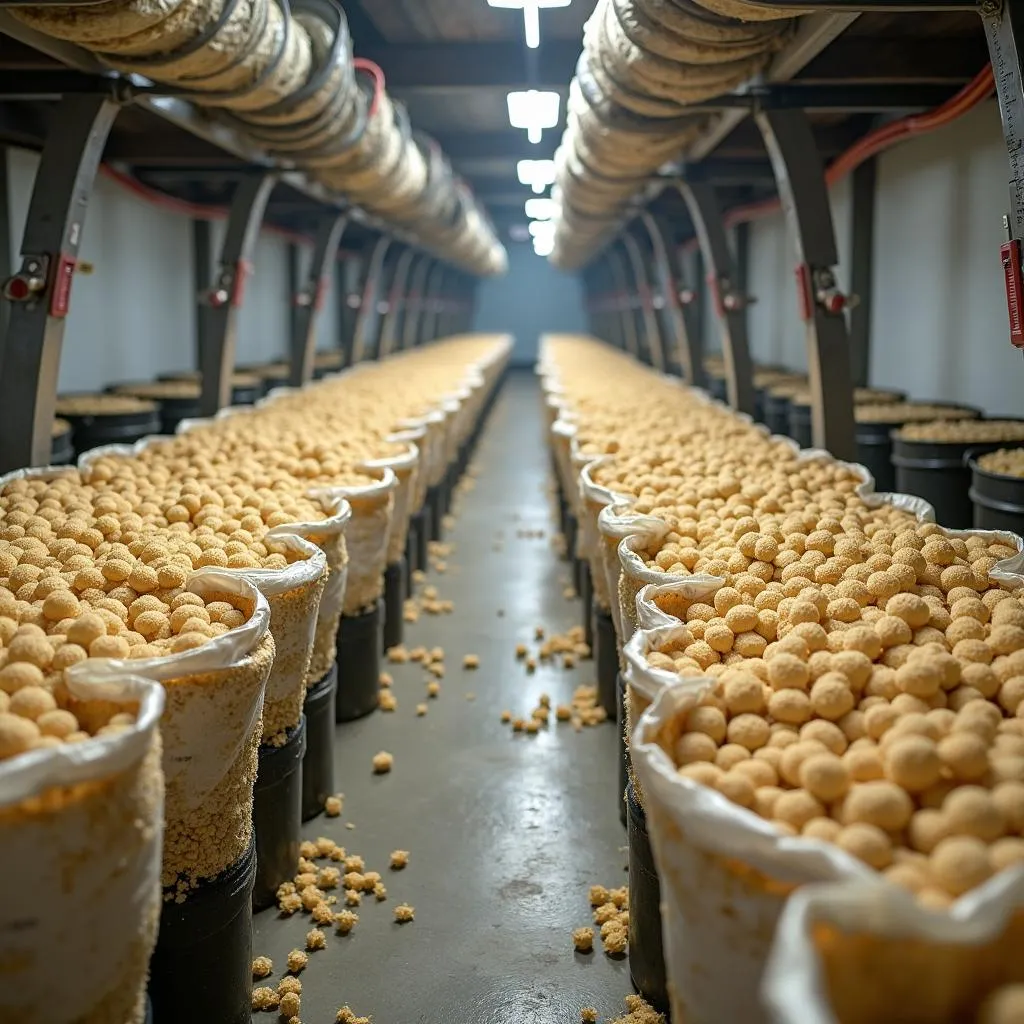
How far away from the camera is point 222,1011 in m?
2.33

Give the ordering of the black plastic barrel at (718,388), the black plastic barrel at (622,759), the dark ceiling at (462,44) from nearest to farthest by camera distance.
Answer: the black plastic barrel at (622,759), the dark ceiling at (462,44), the black plastic barrel at (718,388)

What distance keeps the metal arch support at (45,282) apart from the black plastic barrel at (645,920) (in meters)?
2.75

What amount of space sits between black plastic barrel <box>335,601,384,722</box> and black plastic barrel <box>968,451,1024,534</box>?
2373 mm

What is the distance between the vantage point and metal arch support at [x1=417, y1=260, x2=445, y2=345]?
21.3 metres

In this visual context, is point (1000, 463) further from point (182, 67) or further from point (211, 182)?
point (211, 182)

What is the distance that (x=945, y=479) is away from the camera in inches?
196

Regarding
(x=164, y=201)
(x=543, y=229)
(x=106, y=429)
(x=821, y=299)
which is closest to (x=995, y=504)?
(x=821, y=299)

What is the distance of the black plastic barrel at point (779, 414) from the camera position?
7.80m

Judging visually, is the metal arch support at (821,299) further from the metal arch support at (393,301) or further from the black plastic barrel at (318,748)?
the metal arch support at (393,301)

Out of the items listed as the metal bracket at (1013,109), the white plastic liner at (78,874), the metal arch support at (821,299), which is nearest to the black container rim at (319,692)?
the white plastic liner at (78,874)

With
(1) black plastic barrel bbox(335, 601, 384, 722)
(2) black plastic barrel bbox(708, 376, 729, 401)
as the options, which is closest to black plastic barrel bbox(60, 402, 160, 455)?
(1) black plastic barrel bbox(335, 601, 384, 722)

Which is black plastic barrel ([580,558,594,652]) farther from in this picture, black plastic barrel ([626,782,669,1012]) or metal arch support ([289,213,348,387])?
metal arch support ([289,213,348,387])

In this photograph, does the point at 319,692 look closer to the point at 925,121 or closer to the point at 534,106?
the point at 925,121

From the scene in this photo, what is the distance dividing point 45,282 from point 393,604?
2091mm
